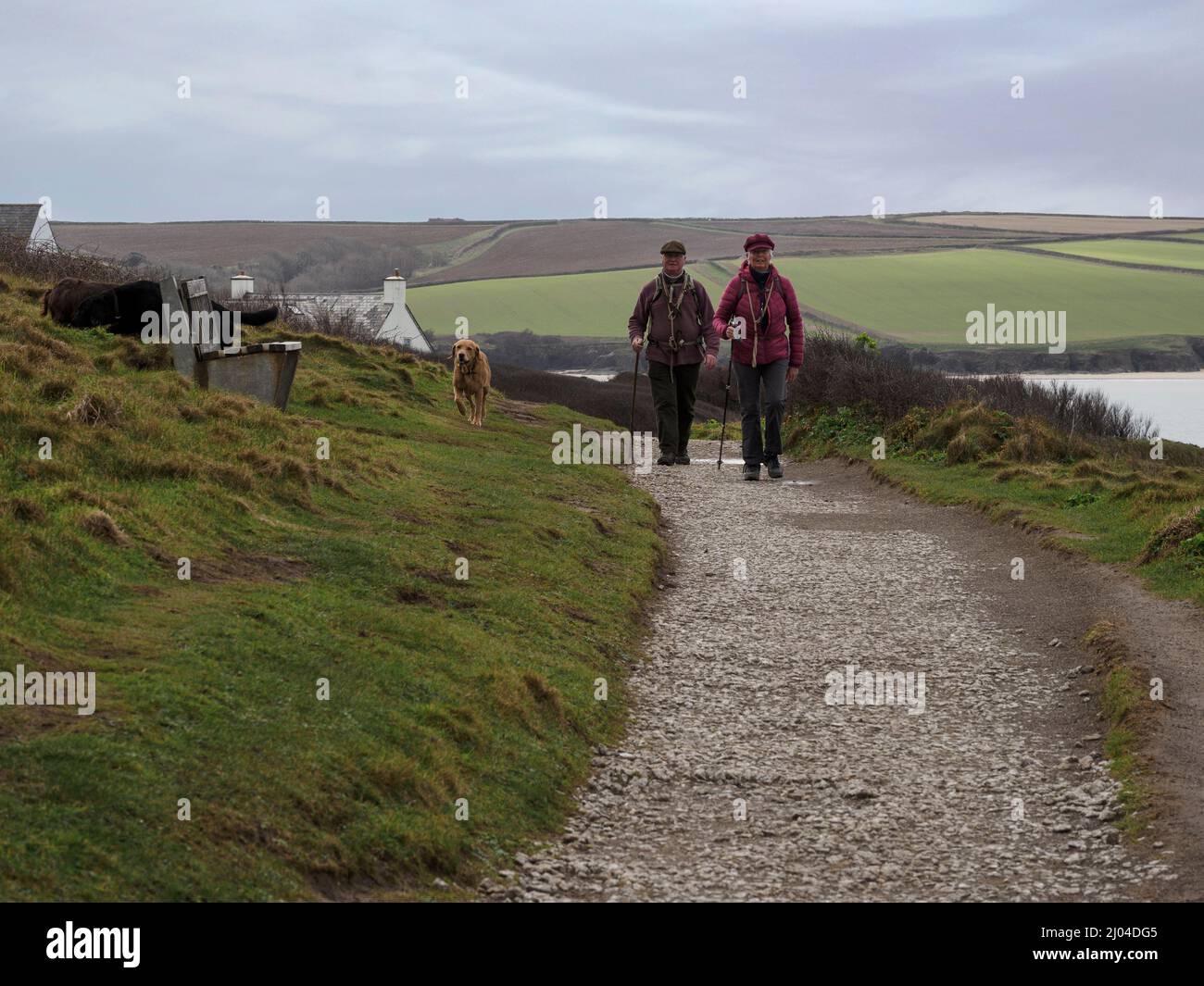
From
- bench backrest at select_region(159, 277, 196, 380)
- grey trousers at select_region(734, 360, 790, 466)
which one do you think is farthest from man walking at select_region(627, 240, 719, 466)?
bench backrest at select_region(159, 277, 196, 380)

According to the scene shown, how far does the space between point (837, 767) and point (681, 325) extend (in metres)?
10.6

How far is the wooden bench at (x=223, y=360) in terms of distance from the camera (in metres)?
16.6

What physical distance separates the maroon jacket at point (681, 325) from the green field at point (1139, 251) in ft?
398

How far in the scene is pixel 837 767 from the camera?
8773 mm

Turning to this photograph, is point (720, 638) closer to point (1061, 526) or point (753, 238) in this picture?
point (1061, 526)

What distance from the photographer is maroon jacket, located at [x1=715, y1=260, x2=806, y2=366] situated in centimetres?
1836

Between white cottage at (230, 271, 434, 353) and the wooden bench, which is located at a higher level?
white cottage at (230, 271, 434, 353)

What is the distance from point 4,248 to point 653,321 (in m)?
13.3

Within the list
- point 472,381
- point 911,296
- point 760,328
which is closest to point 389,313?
point 472,381

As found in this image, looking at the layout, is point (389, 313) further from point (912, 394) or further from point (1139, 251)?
point (1139, 251)

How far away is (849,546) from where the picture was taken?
53.5 feet

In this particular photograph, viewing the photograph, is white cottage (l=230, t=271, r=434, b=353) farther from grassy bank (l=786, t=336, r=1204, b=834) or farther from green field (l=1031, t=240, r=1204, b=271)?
green field (l=1031, t=240, r=1204, b=271)

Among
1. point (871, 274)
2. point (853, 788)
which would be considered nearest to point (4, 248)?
point (853, 788)

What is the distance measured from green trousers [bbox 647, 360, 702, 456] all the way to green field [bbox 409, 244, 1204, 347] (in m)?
80.3
